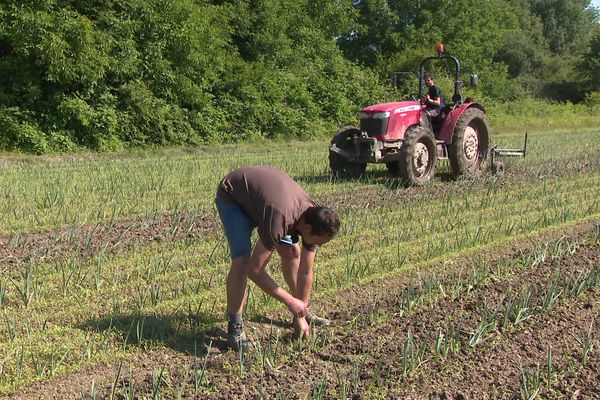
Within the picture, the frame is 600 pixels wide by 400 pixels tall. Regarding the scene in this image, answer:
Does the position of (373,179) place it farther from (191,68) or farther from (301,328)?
(191,68)

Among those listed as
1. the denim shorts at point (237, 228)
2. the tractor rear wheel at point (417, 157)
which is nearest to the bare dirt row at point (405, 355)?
the denim shorts at point (237, 228)

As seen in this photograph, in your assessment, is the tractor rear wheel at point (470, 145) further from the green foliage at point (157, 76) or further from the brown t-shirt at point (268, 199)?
the green foliage at point (157, 76)

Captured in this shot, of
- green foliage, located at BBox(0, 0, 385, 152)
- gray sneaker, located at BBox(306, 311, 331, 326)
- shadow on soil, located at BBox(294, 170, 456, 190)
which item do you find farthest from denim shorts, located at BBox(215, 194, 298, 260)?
green foliage, located at BBox(0, 0, 385, 152)

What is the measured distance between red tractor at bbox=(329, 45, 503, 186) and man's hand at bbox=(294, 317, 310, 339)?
567 centimetres

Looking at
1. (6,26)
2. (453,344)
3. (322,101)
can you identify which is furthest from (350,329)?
(322,101)

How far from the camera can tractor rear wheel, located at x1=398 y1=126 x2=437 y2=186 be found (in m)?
9.52

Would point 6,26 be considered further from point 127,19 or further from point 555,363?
point 555,363

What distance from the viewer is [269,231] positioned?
12.4ft

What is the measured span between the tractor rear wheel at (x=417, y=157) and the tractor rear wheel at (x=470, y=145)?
567 mm

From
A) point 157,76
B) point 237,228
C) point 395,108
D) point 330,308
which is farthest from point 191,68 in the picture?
point 237,228

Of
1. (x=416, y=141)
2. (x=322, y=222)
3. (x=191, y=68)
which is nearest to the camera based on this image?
(x=322, y=222)

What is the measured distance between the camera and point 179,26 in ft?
57.3

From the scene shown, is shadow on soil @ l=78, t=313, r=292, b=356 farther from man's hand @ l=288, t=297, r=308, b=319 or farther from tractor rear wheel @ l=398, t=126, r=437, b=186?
tractor rear wheel @ l=398, t=126, r=437, b=186

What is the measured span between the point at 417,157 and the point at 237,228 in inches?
244
